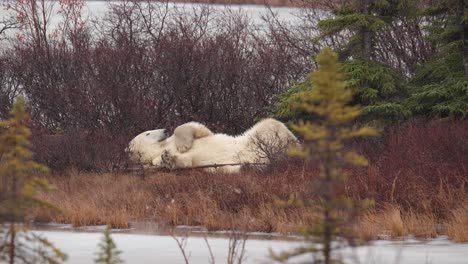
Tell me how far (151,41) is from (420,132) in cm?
900

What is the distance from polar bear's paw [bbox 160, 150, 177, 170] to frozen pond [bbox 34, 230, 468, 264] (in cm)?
474

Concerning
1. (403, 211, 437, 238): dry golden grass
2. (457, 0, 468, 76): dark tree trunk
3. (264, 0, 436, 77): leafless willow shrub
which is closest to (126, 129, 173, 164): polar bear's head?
(264, 0, 436, 77): leafless willow shrub

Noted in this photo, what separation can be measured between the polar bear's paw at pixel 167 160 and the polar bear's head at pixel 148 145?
31cm

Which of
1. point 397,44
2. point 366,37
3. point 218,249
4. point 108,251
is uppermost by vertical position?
point 397,44

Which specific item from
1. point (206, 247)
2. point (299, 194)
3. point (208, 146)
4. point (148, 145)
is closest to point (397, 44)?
point (208, 146)

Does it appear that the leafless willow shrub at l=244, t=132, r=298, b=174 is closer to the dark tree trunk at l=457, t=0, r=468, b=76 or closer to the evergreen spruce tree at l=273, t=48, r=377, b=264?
the dark tree trunk at l=457, t=0, r=468, b=76

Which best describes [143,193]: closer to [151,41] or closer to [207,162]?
[207,162]

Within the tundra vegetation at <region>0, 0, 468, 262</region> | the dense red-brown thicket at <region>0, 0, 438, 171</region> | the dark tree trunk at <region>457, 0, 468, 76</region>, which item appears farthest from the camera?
the dense red-brown thicket at <region>0, 0, 438, 171</region>

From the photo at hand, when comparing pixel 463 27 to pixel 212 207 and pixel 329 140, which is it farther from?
pixel 329 140

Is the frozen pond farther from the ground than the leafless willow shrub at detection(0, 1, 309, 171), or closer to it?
closer to it

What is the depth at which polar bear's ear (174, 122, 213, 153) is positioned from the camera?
15055mm

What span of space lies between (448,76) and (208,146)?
3479 mm

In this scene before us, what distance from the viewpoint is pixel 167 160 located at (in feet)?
48.9

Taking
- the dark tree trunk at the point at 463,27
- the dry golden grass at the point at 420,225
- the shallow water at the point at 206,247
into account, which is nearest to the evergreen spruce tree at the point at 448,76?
the dark tree trunk at the point at 463,27
